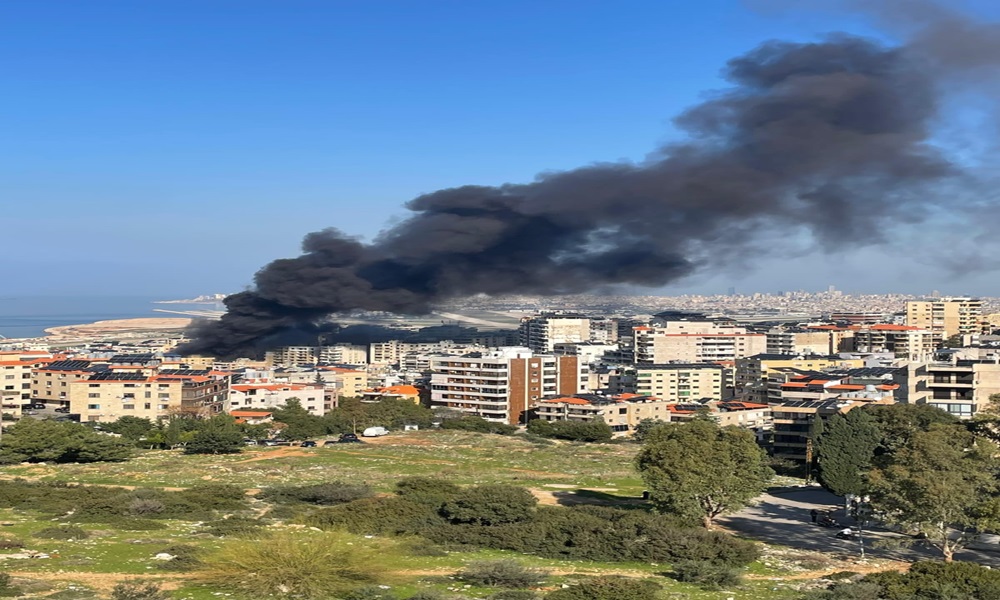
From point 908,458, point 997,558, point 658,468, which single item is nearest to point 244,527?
point 658,468

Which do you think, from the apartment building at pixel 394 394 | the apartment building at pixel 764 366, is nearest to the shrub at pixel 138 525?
the apartment building at pixel 394 394

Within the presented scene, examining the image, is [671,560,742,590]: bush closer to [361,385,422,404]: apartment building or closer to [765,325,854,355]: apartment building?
[361,385,422,404]: apartment building

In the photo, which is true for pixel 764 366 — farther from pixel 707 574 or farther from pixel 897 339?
pixel 707 574

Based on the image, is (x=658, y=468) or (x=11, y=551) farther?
(x=658, y=468)

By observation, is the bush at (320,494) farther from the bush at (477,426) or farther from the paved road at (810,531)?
the bush at (477,426)

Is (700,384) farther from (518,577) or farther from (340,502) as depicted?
(518,577)

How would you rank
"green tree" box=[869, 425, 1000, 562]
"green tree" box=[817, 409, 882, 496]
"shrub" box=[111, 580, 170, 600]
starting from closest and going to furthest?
"shrub" box=[111, 580, 170, 600]
"green tree" box=[869, 425, 1000, 562]
"green tree" box=[817, 409, 882, 496]

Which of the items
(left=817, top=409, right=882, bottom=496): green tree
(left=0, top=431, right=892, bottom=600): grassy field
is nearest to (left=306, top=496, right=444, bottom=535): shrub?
(left=0, top=431, right=892, bottom=600): grassy field
